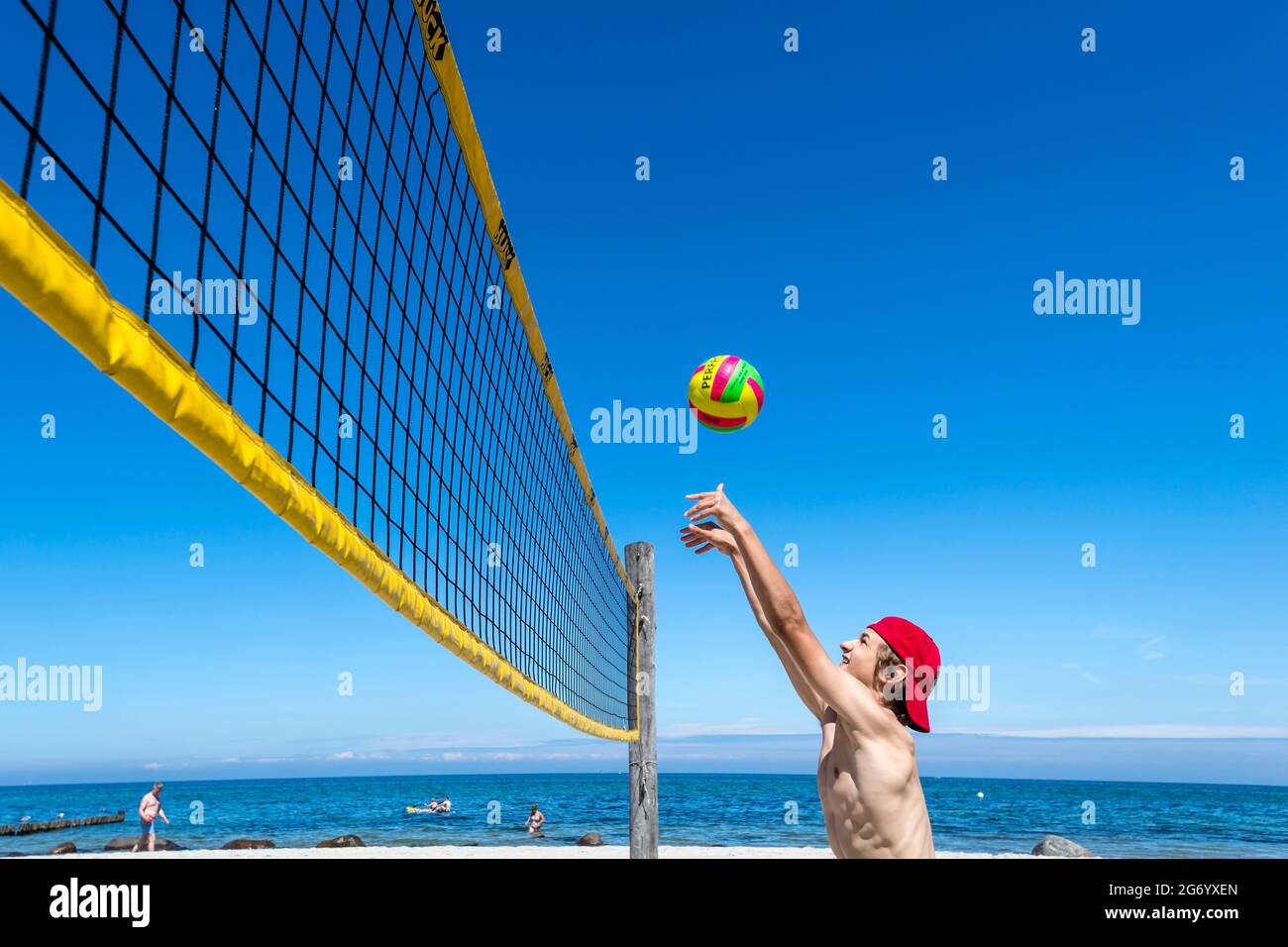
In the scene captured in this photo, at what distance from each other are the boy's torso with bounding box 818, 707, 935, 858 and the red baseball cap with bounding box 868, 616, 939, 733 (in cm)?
7

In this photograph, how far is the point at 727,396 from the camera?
504cm

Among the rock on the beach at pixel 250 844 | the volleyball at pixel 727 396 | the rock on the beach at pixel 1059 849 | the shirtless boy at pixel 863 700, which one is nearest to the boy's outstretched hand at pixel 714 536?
the shirtless boy at pixel 863 700

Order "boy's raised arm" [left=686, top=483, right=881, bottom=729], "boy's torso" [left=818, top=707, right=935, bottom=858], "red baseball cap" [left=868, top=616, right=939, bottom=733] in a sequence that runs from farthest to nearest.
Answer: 1. "red baseball cap" [left=868, top=616, right=939, bottom=733]
2. "boy's torso" [left=818, top=707, right=935, bottom=858]
3. "boy's raised arm" [left=686, top=483, right=881, bottom=729]

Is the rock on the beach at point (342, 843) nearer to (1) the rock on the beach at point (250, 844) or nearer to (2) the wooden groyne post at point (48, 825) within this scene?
(1) the rock on the beach at point (250, 844)

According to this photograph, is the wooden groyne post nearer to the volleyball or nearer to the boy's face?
the volleyball

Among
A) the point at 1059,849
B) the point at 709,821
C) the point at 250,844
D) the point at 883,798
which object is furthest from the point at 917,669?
the point at 709,821

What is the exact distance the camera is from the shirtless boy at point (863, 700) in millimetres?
2336

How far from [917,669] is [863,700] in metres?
0.22

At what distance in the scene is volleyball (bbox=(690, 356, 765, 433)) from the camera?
16.5ft

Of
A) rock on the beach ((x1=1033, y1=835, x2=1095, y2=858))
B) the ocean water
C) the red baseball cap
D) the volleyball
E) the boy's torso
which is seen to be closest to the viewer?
the boy's torso

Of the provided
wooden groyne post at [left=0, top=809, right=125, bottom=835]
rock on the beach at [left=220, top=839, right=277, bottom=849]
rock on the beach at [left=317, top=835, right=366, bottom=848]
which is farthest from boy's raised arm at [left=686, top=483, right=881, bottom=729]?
wooden groyne post at [left=0, top=809, right=125, bottom=835]

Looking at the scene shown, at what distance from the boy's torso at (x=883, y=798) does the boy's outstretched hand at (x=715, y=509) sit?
0.60m
